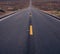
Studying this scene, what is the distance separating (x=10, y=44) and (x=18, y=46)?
486 millimetres

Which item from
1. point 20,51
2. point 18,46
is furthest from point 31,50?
point 18,46

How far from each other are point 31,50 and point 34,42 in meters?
1.51

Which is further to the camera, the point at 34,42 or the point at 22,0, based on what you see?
the point at 22,0

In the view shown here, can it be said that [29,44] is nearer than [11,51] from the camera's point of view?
No

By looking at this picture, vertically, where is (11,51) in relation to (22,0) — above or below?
above

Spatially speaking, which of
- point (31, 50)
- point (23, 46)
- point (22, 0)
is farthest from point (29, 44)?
point (22, 0)

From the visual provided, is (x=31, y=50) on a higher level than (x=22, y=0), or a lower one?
higher

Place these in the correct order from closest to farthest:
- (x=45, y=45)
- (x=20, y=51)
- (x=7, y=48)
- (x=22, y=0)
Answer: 1. (x=20, y=51)
2. (x=7, y=48)
3. (x=45, y=45)
4. (x=22, y=0)

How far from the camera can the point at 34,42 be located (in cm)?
913

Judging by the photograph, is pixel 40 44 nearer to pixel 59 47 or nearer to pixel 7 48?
pixel 59 47

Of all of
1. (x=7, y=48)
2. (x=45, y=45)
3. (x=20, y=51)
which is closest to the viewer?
(x=20, y=51)

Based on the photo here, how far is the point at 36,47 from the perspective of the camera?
8.19 meters

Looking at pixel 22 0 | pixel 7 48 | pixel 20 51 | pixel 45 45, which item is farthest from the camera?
pixel 22 0

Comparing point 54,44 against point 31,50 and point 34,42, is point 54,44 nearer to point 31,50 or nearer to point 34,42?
point 34,42
